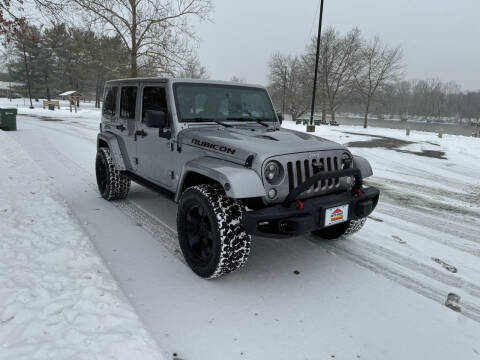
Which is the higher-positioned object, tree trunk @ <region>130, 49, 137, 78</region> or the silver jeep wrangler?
tree trunk @ <region>130, 49, 137, 78</region>

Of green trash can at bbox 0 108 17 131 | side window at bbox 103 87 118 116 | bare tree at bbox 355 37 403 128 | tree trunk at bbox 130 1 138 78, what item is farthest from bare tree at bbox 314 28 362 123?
side window at bbox 103 87 118 116

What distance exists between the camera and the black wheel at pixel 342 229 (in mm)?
3951

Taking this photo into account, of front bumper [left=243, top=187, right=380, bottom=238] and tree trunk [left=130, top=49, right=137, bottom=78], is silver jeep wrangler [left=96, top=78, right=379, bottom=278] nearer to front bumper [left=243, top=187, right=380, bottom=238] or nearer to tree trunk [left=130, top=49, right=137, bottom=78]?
front bumper [left=243, top=187, right=380, bottom=238]

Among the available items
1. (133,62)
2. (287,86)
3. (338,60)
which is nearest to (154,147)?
(133,62)

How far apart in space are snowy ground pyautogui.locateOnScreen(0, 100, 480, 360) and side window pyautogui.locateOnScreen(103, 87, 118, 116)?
1494 millimetres

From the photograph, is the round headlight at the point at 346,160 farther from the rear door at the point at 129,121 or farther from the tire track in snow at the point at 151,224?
the rear door at the point at 129,121

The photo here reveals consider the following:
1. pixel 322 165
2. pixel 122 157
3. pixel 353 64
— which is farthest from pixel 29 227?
pixel 353 64

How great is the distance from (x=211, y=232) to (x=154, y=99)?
6.62 ft

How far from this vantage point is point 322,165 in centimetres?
320

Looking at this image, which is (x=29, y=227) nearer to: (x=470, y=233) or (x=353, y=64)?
(x=470, y=233)

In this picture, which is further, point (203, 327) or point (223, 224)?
point (223, 224)

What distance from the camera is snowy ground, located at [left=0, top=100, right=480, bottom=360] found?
8.07ft

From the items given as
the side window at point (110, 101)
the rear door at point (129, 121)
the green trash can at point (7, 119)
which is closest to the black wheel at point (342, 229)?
the rear door at point (129, 121)

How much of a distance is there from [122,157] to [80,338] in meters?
3.26
